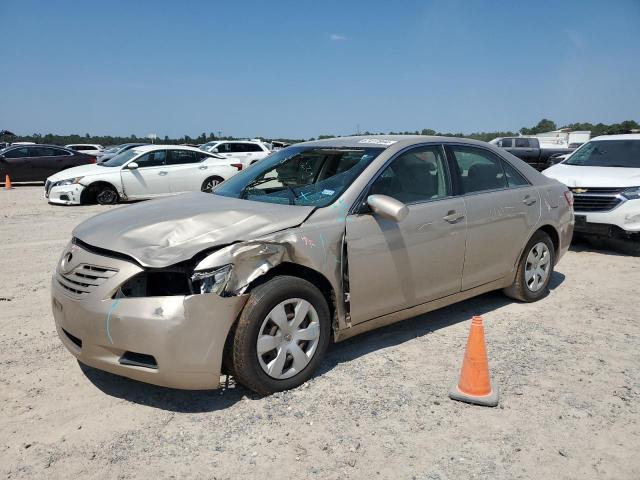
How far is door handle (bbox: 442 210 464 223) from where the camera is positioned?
445 cm

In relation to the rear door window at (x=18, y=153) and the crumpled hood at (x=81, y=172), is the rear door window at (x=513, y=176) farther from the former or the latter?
the rear door window at (x=18, y=153)

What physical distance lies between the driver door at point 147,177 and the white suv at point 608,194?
9.36 m

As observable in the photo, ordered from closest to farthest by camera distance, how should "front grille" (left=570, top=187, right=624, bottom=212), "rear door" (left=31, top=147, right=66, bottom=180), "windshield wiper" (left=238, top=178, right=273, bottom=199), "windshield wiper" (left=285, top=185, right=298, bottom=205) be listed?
"windshield wiper" (left=285, top=185, right=298, bottom=205) < "windshield wiper" (left=238, top=178, right=273, bottom=199) < "front grille" (left=570, top=187, right=624, bottom=212) < "rear door" (left=31, top=147, right=66, bottom=180)

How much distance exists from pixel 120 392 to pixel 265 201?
1.70 metres

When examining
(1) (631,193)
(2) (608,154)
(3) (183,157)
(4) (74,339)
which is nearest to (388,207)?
(4) (74,339)

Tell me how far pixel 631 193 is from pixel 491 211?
4.09m

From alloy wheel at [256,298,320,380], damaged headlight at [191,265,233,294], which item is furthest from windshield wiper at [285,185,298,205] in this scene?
damaged headlight at [191,265,233,294]

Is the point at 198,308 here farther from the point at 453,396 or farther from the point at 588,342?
the point at 588,342

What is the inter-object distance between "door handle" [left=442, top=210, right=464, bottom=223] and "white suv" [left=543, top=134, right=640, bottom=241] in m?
4.33

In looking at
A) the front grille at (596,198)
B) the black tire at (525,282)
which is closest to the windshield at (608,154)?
the front grille at (596,198)

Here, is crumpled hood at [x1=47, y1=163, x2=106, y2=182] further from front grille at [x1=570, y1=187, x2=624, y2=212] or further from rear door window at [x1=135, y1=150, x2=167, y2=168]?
front grille at [x1=570, y1=187, x2=624, y2=212]

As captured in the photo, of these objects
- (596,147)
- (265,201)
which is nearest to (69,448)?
(265,201)

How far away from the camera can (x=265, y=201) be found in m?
4.24

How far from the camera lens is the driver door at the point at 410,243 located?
3898mm
